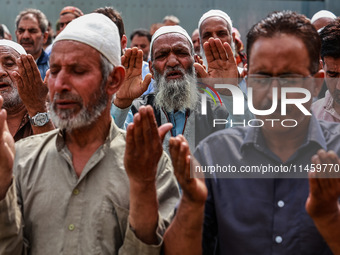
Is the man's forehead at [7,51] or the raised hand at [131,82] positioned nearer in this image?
the raised hand at [131,82]

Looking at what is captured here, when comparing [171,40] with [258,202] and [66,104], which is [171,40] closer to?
[66,104]

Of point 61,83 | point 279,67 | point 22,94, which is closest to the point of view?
point 279,67

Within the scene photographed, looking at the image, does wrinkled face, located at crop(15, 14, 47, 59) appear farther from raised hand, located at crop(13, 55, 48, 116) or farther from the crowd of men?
the crowd of men

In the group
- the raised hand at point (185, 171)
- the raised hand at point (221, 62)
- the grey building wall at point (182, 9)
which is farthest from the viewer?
the grey building wall at point (182, 9)

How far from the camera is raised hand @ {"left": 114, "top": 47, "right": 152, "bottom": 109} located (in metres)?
3.37

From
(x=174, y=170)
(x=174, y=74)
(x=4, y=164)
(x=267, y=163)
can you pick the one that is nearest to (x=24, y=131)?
(x=174, y=74)

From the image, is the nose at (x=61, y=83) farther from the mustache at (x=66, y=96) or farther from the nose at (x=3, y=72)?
the nose at (x=3, y=72)

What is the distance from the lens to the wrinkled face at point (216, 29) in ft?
15.8

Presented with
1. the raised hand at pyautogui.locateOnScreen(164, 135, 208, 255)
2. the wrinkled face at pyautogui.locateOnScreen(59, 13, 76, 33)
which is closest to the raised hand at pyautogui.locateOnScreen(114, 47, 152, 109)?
the raised hand at pyautogui.locateOnScreen(164, 135, 208, 255)

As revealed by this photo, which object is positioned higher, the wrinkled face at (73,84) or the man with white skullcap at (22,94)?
the wrinkled face at (73,84)

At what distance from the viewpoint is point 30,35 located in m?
5.93

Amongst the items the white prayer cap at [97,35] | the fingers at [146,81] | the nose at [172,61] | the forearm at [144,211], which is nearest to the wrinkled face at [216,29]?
the nose at [172,61]

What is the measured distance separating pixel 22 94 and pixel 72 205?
1.26 m

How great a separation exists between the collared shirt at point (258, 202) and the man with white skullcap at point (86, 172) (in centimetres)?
23
